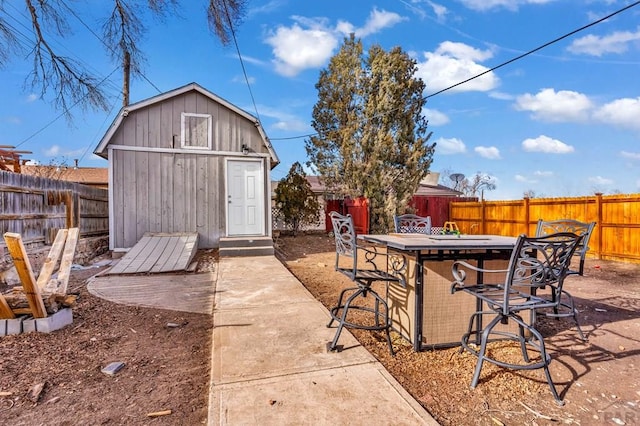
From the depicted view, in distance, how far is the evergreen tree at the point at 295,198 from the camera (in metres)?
11.7

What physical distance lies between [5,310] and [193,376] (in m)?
1.96

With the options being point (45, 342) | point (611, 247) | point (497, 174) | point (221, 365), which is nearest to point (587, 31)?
point (611, 247)

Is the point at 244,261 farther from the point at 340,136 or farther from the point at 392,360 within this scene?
the point at 340,136

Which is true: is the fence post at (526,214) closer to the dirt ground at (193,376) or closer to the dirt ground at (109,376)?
the dirt ground at (193,376)

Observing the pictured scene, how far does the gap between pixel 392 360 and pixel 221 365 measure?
4.06 ft

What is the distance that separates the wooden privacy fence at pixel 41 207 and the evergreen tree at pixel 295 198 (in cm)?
571

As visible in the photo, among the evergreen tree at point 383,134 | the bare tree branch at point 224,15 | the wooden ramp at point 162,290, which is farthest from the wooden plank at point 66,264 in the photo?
the evergreen tree at point 383,134

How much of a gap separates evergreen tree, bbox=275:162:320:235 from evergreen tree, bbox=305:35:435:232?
163 cm

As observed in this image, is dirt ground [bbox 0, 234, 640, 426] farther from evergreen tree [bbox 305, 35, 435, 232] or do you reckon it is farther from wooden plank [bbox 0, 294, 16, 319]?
evergreen tree [bbox 305, 35, 435, 232]

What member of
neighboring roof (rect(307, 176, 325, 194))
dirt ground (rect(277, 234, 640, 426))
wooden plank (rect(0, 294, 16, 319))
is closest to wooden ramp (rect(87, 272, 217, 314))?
wooden plank (rect(0, 294, 16, 319))

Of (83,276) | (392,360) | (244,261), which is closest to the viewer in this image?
(392,360)

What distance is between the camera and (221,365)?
227 centimetres

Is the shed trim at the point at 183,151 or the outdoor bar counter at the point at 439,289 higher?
the shed trim at the point at 183,151

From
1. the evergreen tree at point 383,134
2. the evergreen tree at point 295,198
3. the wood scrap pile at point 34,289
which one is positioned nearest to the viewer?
the wood scrap pile at point 34,289
